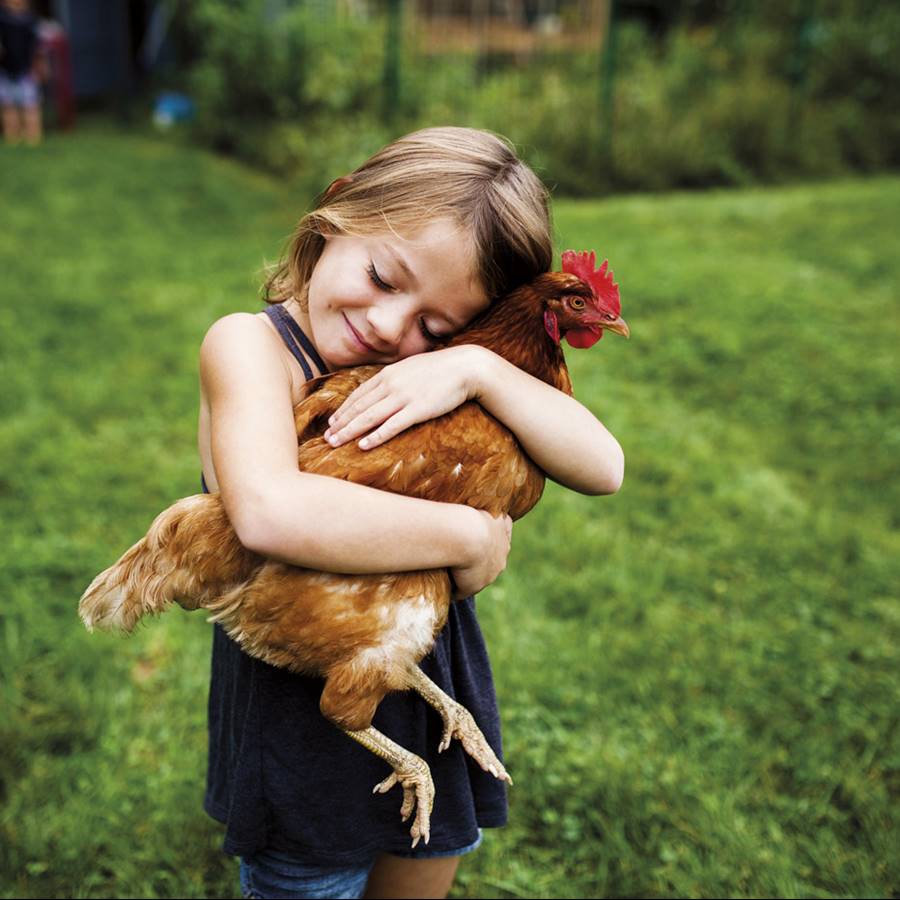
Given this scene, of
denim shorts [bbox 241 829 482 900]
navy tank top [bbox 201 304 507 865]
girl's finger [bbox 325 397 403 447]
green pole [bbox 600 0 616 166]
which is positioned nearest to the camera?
girl's finger [bbox 325 397 403 447]

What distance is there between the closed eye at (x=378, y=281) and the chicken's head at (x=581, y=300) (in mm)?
285

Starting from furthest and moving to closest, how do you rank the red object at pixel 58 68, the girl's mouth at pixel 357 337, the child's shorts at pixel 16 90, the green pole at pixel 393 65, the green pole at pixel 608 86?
the red object at pixel 58 68 → the child's shorts at pixel 16 90 → the green pole at pixel 393 65 → the green pole at pixel 608 86 → the girl's mouth at pixel 357 337

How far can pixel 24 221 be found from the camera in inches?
295

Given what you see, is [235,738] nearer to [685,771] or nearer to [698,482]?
[685,771]

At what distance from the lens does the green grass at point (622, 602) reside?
8.36ft

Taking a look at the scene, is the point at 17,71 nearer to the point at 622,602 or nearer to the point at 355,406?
the point at 622,602

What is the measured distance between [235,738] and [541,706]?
1.48 metres

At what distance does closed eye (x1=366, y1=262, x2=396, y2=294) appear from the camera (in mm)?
1541

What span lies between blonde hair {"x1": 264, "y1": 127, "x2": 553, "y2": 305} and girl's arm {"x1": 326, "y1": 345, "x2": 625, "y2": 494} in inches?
7.6

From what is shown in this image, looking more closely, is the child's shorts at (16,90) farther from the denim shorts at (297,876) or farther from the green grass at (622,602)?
the denim shorts at (297,876)

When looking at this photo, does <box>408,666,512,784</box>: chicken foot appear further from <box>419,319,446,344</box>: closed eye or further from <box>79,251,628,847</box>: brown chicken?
<box>419,319,446,344</box>: closed eye

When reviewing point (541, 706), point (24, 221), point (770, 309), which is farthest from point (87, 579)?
point (24, 221)

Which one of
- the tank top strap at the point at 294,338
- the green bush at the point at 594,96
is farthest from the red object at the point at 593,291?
the green bush at the point at 594,96

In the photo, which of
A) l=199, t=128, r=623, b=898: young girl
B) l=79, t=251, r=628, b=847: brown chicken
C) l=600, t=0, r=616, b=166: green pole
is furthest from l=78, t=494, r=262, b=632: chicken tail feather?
l=600, t=0, r=616, b=166: green pole
